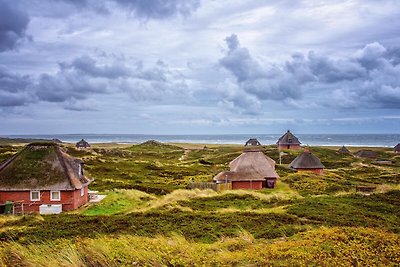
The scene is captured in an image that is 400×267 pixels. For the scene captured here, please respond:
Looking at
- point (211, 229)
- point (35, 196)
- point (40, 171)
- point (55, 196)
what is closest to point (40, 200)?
point (35, 196)

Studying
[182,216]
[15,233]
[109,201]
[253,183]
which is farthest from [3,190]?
[253,183]

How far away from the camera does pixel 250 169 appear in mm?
51531

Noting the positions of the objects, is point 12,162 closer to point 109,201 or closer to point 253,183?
point 109,201

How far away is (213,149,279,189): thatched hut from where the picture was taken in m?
50.5

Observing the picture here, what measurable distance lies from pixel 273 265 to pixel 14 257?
6.39m

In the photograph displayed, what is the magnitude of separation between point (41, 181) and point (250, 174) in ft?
82.8

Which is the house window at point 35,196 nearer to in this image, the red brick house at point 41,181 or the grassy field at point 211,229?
the red brick house at point 41,181

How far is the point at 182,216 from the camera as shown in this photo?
1134 inches

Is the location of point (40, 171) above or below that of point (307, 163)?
above

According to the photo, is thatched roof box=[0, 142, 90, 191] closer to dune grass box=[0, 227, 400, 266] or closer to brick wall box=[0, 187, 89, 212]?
brick wall box=[0, 187, 89, 212]

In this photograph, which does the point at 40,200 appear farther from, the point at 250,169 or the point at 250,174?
the point at 250,169

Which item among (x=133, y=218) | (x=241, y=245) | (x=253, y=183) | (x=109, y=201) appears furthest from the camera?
(x=253, y=183)

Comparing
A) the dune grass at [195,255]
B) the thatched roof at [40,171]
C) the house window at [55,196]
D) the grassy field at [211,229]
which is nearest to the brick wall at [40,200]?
the house window at [55,196]

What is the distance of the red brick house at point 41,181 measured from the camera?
36469 millimetres
